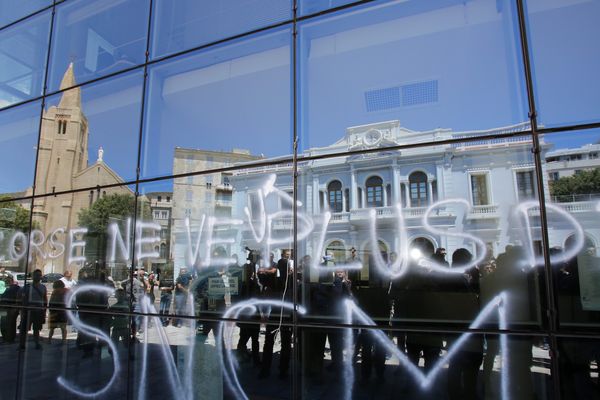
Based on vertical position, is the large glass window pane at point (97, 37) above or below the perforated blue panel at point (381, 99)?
above

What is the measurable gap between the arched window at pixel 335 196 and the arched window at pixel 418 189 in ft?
2.50

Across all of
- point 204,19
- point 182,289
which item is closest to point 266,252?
point 182,289

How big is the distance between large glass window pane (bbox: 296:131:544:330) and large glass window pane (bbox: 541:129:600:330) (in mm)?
141

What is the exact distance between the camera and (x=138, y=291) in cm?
454

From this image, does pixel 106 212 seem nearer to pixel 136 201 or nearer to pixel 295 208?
pixel 136 201

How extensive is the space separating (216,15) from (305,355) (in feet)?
14.5

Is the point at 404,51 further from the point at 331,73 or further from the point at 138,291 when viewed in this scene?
the point at 138,291

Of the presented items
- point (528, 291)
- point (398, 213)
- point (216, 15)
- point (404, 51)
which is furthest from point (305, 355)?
point (216, 15)

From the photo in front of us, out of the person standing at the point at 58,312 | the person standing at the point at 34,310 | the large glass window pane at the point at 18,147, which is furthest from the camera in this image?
the large glass window pane at the point at 18,147

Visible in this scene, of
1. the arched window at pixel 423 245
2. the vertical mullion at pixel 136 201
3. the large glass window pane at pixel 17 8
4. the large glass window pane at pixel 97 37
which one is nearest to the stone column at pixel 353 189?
the arched window at pixel 423 245

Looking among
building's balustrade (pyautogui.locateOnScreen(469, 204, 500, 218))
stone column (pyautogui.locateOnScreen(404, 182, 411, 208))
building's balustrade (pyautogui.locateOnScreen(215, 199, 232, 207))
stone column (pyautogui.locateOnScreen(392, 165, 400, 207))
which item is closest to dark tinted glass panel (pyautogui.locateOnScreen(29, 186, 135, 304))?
building's balustrade (pyautogui.locateOnScreen(215, 199, 232, 207))

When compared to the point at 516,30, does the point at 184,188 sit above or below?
below

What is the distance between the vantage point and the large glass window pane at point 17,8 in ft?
20.5

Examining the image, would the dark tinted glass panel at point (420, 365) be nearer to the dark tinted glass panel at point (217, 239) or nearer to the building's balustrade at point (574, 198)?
the dark tinted glass panel at point (217, 239)
